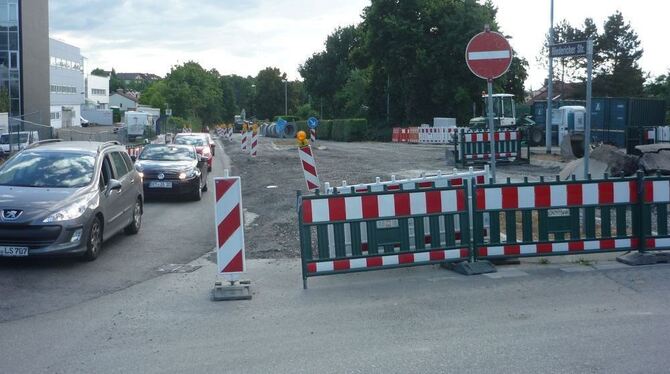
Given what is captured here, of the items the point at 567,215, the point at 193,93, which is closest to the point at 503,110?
the point at 567,215

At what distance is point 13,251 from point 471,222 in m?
5.57

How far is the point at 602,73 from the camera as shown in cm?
8050

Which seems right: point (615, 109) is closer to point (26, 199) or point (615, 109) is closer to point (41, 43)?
point (26, 199)

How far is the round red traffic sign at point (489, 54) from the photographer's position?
10305mm

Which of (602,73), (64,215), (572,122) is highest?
(602,73)

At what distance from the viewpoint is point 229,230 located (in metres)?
8.18

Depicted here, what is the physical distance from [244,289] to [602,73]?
79404 mm

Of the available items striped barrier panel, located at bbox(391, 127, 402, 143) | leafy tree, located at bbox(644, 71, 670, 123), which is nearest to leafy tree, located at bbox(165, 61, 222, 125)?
striped barrier panel, located at bbox(391, 127, 402, 143)

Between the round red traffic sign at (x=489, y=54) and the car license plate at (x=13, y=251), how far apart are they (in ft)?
20.8

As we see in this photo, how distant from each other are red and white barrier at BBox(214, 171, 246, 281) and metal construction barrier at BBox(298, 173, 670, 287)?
698mm

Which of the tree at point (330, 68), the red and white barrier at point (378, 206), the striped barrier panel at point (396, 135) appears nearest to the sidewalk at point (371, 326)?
the red and white barrier at point (378, 206)

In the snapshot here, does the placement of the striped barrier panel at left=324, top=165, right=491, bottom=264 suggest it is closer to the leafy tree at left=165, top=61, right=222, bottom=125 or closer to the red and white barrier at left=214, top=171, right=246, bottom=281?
the red and white barrier at left=214, top=171, right=246, bottom=281

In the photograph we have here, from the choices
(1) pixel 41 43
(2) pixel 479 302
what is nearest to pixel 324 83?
(1) pixel 41 43

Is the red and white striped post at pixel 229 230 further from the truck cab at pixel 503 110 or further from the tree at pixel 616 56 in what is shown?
the tree at pixel 616 56
